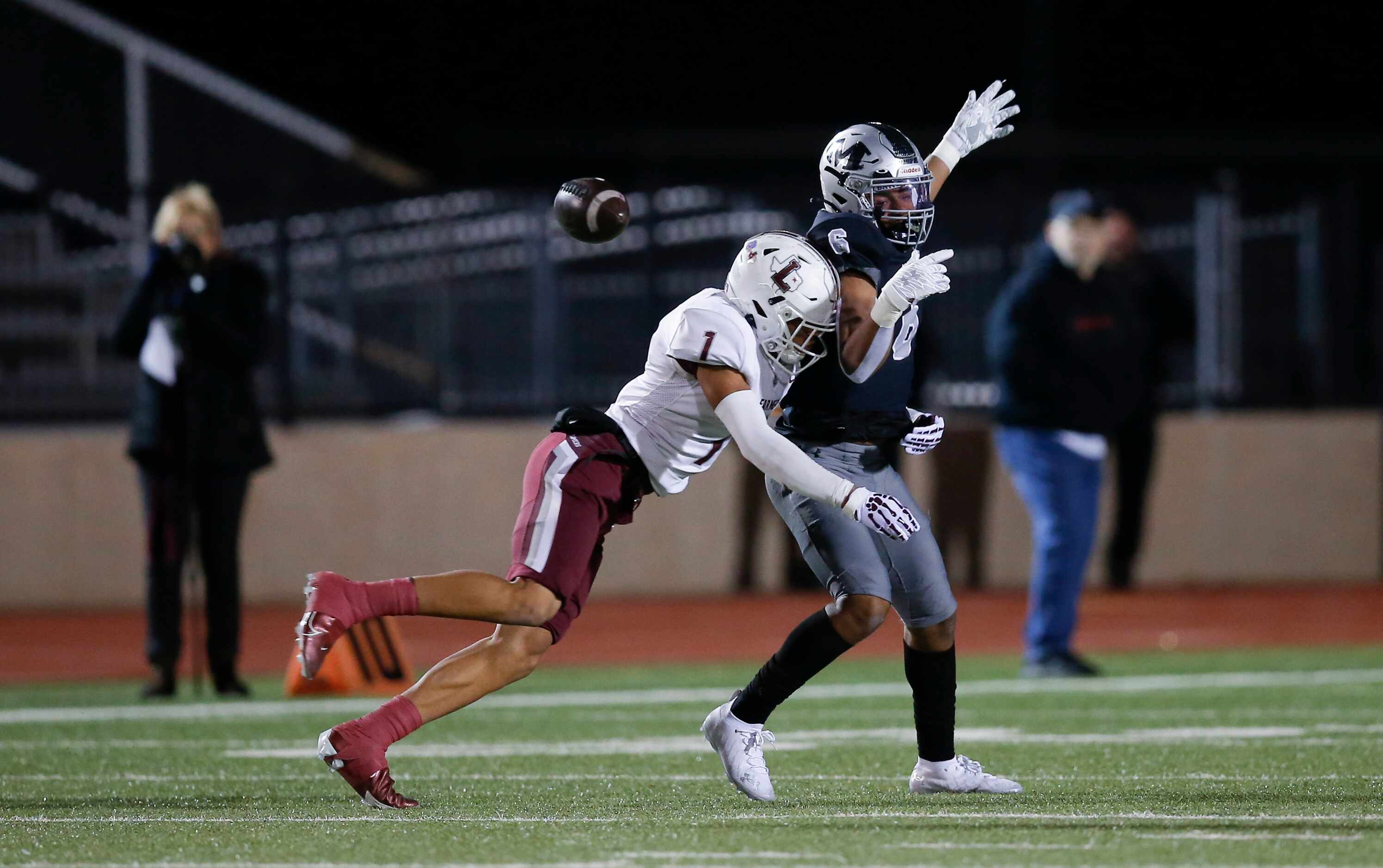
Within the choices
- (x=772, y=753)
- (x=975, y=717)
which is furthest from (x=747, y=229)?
(x=772, y=753)

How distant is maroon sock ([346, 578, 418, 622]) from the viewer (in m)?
5.46

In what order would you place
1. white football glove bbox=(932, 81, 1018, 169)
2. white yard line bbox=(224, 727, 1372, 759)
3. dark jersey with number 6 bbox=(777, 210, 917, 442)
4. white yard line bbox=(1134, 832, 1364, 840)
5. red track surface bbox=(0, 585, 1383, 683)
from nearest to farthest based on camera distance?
white yard line bbox=(1134, 832, 1364, 840) < dark jersey with number 6 bbox=(777, 210, 917, 442) < white football glove bbox=(932, 81, 1018, 169) < white yard line bbox=(224, 727, 1372, 759) < red track surface bbox=(0, 585, 1383, 683)

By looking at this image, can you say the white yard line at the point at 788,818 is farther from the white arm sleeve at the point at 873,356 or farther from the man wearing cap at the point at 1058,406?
the man wearing cap at the point at 1058,406

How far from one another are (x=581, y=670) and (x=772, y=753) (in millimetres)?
4070

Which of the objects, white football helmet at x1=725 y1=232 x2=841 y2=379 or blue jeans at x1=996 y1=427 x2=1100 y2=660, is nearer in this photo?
white football helmet at x1=725 y1=232 x2=841 y2=379

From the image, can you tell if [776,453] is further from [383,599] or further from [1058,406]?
[1058,406]

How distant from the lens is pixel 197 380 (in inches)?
365

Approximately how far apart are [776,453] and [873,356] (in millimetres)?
556

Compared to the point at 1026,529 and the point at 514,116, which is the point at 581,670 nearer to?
the point at 1026,529

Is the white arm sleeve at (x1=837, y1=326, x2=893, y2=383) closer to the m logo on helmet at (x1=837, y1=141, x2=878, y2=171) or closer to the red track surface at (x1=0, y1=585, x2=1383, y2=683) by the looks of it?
the m logo on helmet at (x1=837, y1=141, x2=878, y2=171)

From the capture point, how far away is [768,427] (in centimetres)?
552

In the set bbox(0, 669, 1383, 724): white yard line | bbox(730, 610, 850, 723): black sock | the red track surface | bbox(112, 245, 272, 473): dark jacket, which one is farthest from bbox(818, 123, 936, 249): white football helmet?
the red track surface

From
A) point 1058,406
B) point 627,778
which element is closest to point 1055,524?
point 1058,406

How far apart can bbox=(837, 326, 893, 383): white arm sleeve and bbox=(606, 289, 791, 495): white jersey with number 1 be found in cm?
20
